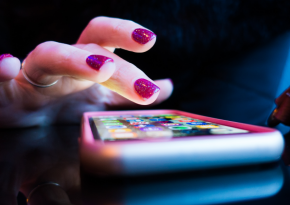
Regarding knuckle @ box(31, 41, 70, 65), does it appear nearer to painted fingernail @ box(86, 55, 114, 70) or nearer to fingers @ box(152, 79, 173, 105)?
painted fingernail @ box(86, 55, 114, 70)

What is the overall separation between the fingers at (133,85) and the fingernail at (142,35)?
50mm

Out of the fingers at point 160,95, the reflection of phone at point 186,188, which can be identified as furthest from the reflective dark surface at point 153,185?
the fingers at point 160,95

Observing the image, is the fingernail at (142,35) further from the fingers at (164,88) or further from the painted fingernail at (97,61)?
the fingers at (164,88)

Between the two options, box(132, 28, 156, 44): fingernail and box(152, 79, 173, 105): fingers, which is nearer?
box(132, 28, 156, 44): fingernail

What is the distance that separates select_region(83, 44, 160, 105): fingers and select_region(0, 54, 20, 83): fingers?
0.54 feet

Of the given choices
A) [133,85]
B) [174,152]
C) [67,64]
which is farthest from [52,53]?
[174,152]

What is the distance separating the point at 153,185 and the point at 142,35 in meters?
0.26

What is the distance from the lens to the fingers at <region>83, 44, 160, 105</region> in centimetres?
32

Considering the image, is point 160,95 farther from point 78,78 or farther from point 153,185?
point 153,185

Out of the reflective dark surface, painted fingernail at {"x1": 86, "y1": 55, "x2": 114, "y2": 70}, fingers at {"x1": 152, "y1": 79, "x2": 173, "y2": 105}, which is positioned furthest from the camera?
fingers at {"x1": 152, "y1": 79, "x2": 173, "y2": 105}

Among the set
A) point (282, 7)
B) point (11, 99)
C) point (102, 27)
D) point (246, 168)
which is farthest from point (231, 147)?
point (282, 7)

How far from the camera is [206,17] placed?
2.25 ft

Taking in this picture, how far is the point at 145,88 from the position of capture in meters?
0.32

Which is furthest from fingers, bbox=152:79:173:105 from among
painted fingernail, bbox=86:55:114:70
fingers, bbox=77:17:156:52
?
painted fingernail, bbox=86:55:114:70
